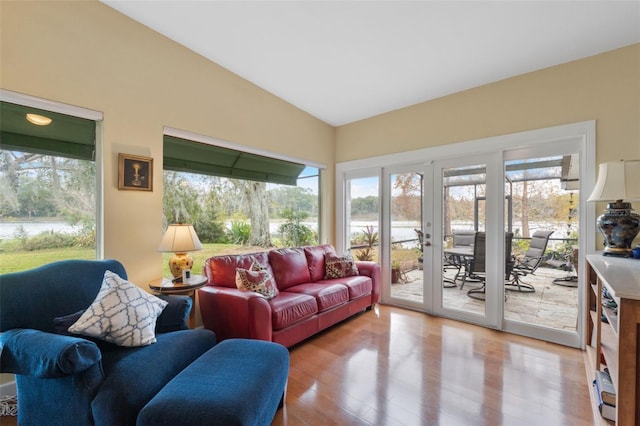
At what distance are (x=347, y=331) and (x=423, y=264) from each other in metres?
1.42

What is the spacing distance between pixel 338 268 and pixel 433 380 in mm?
1711

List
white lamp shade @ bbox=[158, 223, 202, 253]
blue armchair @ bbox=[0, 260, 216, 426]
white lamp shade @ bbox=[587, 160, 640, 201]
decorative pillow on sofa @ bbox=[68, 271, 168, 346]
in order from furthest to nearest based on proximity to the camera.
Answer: white lamp shade @ bbox=[158, 223, 202, 253], white lamp shade @ bbox=[587, 160, 640, 201], decorative pillow on sofa @ bbox=[68, 271, 168, 346], blue armchair @ bbox=[0, 260, 216, 426]

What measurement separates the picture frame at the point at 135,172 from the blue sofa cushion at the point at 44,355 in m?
1.29

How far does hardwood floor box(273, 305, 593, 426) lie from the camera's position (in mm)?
1753

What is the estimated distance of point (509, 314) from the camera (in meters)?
3.07

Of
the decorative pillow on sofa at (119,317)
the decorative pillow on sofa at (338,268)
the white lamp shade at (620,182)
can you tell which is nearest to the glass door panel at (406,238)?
the decorative pillow on sofa at (338,268)

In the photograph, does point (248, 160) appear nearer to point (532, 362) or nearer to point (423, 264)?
point (423, 264)

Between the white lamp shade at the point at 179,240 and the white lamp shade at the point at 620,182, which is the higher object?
the white lamp shade at the point at 620,182

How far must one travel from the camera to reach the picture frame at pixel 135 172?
2318 mm

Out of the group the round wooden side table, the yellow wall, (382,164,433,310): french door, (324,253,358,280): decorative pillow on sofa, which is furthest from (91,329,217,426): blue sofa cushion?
the yellow wall

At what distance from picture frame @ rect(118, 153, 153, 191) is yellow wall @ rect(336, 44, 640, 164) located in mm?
2955

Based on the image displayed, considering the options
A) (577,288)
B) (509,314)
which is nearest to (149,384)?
(509,314)

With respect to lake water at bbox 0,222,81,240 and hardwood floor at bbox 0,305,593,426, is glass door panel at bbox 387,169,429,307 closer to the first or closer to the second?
hardwood floor at bbox 0,305,593,426

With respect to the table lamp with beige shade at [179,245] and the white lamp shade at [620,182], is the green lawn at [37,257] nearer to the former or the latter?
the table lamp with beige shade at [179,245]
